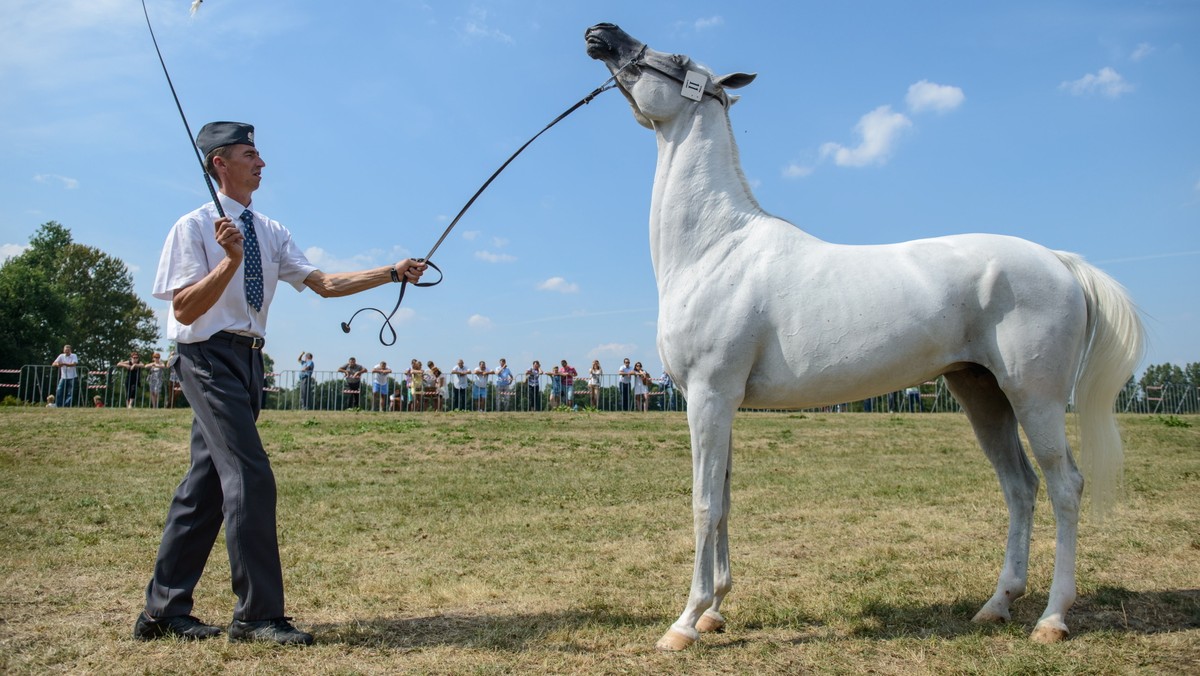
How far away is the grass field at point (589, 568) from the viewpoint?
4031 millimetres

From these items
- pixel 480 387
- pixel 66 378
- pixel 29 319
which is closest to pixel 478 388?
pixel 480 387

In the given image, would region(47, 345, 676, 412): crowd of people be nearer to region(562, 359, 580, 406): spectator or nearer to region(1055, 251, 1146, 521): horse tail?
region(562, 359, 580, 406): spectator

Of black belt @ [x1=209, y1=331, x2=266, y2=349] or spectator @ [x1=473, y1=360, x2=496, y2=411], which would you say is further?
spectator @ [x1=473, y1=360, x2=496, y2=411]

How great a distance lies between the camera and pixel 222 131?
456cm

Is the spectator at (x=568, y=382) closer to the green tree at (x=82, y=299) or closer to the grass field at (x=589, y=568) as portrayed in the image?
the grass field at (x=589, y=568)

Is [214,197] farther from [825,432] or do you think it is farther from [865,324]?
[825,432]

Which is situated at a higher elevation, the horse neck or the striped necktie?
the horse neck

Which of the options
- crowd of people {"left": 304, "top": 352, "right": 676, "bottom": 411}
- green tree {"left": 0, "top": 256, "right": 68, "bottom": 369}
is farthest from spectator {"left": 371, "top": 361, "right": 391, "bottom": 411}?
green tree {"left": 0, "top": 256, "right": 68, "bottom": 369}

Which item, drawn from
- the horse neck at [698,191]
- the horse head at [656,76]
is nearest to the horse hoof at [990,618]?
the horse neck at [698,191]

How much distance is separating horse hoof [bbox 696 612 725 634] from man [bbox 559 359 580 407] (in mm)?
21741

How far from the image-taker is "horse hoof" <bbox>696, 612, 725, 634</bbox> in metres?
4.55

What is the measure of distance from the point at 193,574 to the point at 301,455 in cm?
975

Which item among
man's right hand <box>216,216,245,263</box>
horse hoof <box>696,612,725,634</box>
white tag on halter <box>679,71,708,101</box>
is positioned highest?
white tag on halter <box>679,71,708,101</box>

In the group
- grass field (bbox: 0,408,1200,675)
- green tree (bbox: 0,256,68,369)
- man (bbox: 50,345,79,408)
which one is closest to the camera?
grass field (bbox: 0,408,1200,675)
